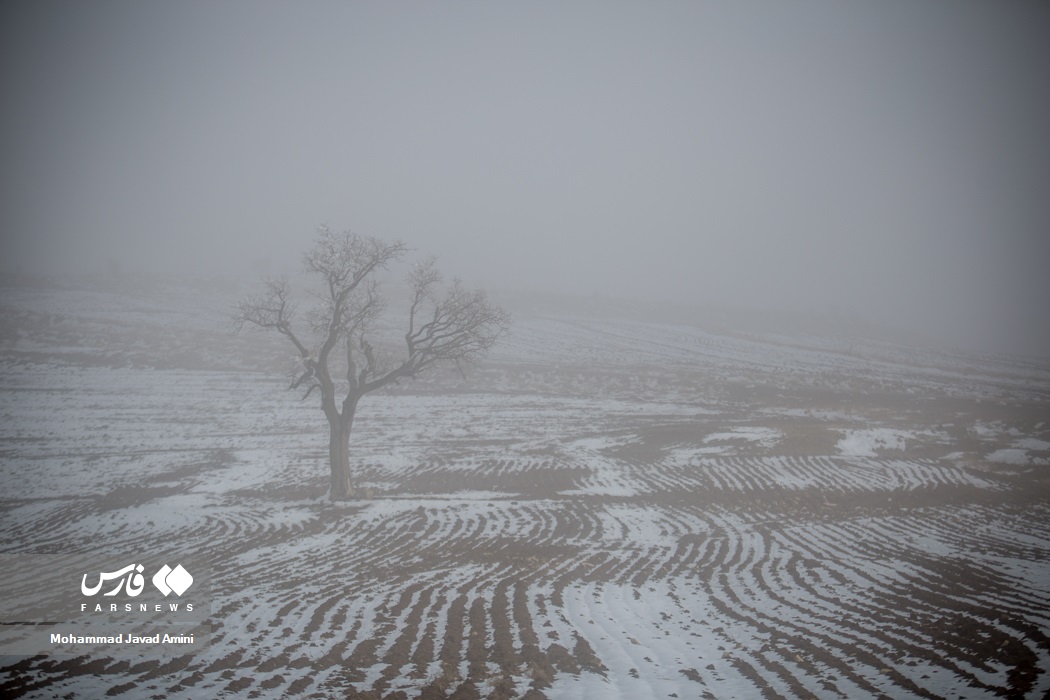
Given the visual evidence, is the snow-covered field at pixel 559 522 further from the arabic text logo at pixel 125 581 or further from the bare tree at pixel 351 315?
the bare tree at pixel 351 315

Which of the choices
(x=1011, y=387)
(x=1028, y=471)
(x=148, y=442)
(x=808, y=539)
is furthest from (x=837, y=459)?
(x=148, y=442)

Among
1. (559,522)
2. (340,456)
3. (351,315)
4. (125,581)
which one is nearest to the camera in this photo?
(125,581)

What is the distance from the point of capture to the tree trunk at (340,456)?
1908cm

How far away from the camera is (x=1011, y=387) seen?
40.9 m

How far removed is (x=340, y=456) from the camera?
19281mm

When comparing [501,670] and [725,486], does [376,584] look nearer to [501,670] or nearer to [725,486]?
[501,670]

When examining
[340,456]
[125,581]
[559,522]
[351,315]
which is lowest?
[125,581]

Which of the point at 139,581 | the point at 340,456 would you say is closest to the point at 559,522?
the point at 340,456

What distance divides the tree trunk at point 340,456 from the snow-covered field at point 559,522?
83 centimetres

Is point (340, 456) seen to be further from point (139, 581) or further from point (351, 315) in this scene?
point (139, 581)

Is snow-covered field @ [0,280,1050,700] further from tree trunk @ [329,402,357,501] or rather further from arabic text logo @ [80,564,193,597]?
arabic text logo @ [80,564,193,597]

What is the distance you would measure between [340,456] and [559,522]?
8723 mm

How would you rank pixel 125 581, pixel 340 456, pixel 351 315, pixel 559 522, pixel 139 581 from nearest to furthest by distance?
1. pixel 139 581
2. pixel 125 581
3. pixel 559 522
4. pixel 340 456
5. pixel 351 315

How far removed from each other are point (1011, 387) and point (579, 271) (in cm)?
11930
